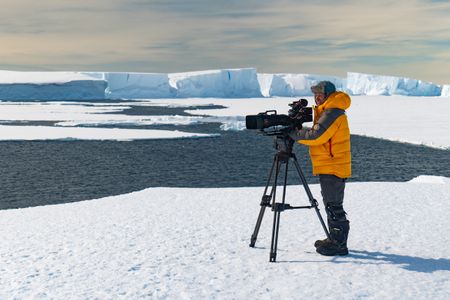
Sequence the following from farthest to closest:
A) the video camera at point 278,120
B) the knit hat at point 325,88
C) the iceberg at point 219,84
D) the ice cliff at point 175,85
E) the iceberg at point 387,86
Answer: the iceberg at point 387,86 → the iceberg at point 219,84 → the ice cliff at point 175,85 → the knit hat at point 325,88 → the video camera at point 278,120

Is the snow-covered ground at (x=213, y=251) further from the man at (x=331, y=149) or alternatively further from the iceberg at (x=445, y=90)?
the iceberg at (x=445, y=90)

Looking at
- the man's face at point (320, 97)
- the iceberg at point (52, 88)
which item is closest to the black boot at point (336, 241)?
the man's face at point (320, 97)

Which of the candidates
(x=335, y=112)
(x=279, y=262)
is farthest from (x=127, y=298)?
(x=335, y=112)

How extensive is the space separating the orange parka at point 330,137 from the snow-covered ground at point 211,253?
0.89 meters

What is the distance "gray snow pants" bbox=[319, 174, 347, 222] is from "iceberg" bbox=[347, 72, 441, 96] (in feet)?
416

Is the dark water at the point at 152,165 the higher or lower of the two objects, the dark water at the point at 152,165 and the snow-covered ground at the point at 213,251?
the lower

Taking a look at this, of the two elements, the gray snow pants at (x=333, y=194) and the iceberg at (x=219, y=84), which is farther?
the iceberg at (x=219, y=84)

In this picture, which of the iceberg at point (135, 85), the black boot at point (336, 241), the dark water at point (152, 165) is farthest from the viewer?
the iceberg at point (135, 85)

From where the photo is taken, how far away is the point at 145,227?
639 cm

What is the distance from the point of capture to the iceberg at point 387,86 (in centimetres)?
12381

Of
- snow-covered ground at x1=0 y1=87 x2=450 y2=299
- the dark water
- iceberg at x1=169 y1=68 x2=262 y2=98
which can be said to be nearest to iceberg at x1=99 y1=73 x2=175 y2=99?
iceberg at x1=169 y1=68 x2=262 y2=98

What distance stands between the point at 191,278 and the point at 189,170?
12.9 metres

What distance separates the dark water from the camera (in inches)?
548

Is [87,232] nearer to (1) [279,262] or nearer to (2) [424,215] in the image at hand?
(1) [279,262]
